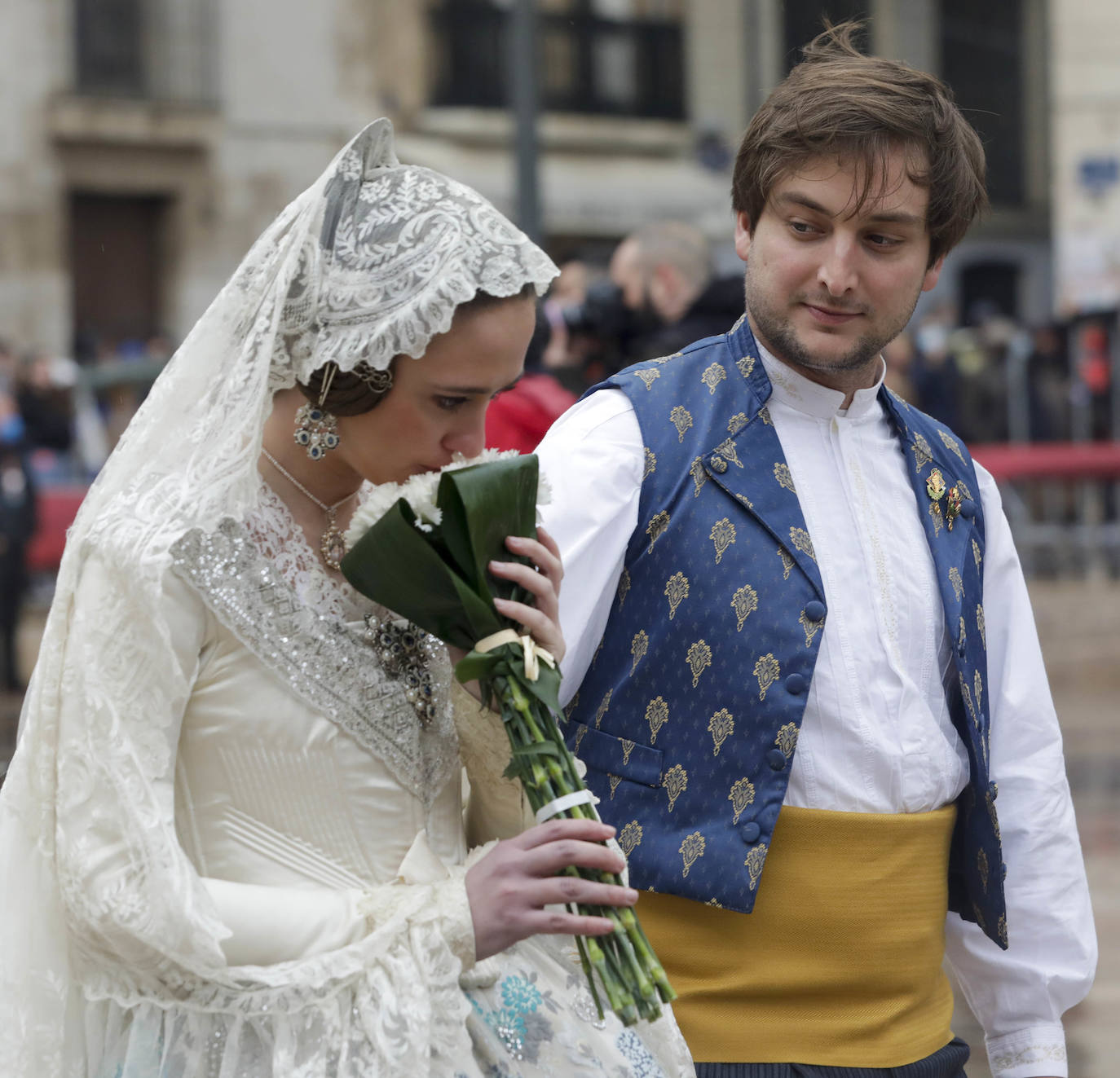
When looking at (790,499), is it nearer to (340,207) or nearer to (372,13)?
(340,207)

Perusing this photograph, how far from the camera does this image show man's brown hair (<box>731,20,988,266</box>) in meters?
2.41

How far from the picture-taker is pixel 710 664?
2.31 m

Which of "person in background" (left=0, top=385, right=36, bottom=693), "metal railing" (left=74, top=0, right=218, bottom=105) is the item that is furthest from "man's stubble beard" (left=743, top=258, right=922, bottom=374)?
"metal railing" (left=74, top=0, right=218, bottom=105)

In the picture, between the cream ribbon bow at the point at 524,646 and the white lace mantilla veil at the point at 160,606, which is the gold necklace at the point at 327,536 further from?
the cream ribbon bow at the point at 524,646

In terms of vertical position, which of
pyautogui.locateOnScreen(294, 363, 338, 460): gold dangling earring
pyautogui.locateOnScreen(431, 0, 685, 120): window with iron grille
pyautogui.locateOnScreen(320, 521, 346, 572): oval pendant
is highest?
pyautogui.locateOnScreen(431, 0, 685, 120): window with iron grille

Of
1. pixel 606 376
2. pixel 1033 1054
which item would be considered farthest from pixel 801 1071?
pixel 606 376

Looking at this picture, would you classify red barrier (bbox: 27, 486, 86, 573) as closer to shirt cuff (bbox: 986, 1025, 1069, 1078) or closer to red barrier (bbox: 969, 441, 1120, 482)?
red barrier (bbox: 969, 441, 1120, 482)

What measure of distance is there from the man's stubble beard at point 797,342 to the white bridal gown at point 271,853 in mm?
706

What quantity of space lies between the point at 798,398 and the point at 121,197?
18.8 meters

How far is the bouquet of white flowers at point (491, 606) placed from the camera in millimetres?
1876

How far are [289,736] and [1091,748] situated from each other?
692 cm

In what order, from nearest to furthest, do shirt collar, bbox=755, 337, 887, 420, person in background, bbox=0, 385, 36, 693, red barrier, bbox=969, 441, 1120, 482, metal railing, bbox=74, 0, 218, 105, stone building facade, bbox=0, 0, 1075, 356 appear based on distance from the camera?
shirt collar, bbox=755, 337, 887, 420 < person in background, bbox=0, 385, 36, 693 < red barrier, bbox=969, 441, 1120, 482 < stone building facade, bbox=0, 0, 1075, 356 < metal railing, bbox=74, 0, 218, 105

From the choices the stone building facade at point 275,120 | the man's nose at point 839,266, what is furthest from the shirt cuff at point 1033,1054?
the stone building facade at point 275,120

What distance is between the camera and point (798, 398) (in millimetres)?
2529
